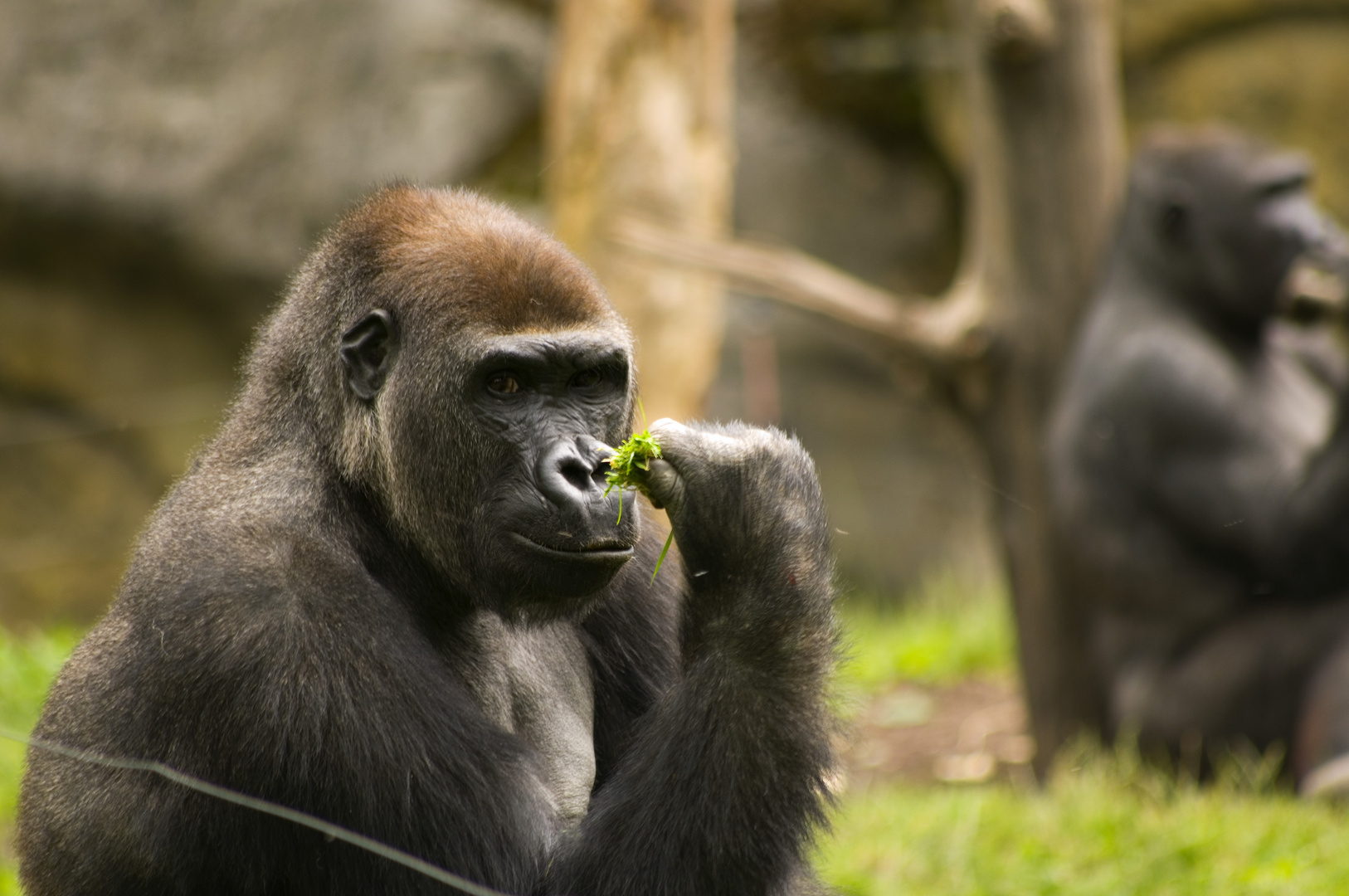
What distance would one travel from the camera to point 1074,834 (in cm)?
530

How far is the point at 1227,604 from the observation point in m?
7.02

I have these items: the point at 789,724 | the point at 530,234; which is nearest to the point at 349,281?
the point at 530,234

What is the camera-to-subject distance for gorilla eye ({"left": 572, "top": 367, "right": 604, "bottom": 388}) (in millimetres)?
3273

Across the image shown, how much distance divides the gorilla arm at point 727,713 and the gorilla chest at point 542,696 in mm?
231

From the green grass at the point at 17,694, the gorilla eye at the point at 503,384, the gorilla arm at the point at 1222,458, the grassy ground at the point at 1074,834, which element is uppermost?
the gorilla eye at the point at 503,384

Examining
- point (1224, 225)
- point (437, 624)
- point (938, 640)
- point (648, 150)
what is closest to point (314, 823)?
point (437, 624)

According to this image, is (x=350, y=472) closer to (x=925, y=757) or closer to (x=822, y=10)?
(x=925, y=757)

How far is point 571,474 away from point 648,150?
4.27 metres

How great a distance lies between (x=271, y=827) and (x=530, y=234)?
142 cm

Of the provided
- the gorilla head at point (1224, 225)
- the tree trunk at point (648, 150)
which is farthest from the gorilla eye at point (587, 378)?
the gorilla head at point (1224, 225)

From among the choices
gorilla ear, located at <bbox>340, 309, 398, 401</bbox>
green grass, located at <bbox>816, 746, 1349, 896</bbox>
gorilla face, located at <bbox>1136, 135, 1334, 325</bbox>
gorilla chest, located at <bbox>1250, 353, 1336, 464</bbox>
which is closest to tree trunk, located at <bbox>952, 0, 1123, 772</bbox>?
gorilla face, located at <bbox>1136, 135, 1334, 325</bbox>

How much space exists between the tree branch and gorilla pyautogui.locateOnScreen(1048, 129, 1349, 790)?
58 centimetres

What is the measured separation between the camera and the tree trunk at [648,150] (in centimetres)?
712

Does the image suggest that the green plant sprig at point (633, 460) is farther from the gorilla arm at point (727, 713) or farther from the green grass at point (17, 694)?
the green grass at point (17, 694)
